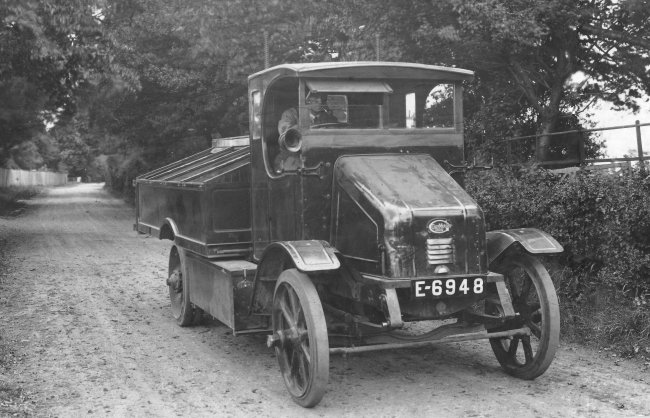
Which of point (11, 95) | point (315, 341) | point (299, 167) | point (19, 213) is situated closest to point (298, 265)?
point (315, 341)

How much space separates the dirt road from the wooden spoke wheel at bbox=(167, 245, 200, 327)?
143mm

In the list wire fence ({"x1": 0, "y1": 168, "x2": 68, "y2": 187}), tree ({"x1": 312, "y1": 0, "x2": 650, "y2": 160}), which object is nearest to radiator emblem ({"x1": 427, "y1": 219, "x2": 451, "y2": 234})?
tree ({"x1": 312, "y1": 0, "x2": 650, "y2": 160})

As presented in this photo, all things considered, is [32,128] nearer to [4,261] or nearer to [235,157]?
[4,261]

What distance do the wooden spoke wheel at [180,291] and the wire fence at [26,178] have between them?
40.1 m

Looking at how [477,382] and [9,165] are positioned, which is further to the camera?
[9,165]

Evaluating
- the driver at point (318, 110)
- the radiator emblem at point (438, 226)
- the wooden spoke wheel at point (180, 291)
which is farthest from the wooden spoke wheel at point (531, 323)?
the wooden spoke wheel at point (180, 291)

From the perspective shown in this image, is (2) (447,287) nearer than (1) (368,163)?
Yes

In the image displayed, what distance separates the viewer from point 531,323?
6.31 metres

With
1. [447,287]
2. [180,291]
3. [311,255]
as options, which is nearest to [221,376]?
[311,255]

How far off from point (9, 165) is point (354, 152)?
52.9 meters

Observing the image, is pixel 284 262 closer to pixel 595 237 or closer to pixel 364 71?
pixel 364 71

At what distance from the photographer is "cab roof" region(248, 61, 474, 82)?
6.14 metres

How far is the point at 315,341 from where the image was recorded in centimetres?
529

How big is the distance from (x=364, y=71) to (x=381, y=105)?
0.36m
